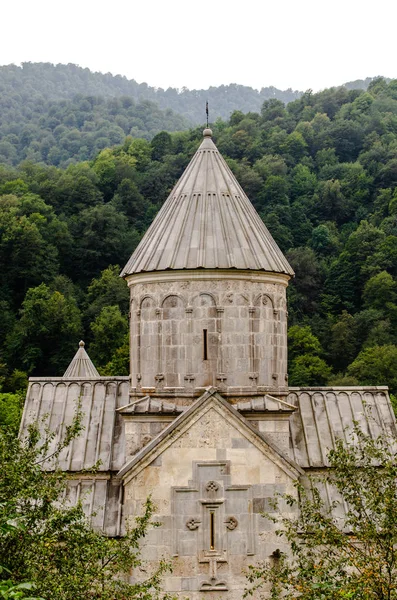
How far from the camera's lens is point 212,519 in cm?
1447

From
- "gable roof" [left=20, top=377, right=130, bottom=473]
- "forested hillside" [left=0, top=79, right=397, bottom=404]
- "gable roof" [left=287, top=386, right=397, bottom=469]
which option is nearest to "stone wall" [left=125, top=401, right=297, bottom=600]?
"gable roof" [left=20, top=377, right=130, bottom=473]

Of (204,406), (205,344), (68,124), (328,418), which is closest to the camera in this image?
(204,406)

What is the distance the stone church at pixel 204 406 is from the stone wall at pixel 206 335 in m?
0.02

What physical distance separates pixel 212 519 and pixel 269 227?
53644mm

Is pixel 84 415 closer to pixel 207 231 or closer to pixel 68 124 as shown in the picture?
pixel 207 231

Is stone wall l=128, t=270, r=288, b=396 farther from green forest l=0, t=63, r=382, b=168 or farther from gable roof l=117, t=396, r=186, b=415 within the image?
green forest l=0, t=63, r=382, b=168

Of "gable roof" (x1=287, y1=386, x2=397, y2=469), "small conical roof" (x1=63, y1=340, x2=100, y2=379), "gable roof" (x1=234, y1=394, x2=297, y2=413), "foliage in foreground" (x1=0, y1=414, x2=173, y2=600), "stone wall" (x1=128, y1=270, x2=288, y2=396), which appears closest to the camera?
"foliage in foreground" (x1=0, y1=414, x2=173, y2=600)

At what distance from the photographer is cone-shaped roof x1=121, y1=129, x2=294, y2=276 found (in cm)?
1551

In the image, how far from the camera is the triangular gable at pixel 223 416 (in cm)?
1444

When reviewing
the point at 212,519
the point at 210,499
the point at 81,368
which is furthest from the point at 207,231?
the point at 81,368

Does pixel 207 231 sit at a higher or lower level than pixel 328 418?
higher

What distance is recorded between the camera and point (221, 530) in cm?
1441

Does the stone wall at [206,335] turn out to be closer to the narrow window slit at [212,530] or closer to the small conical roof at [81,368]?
the narrow window slit at [212,530]

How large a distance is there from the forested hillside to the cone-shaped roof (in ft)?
118
